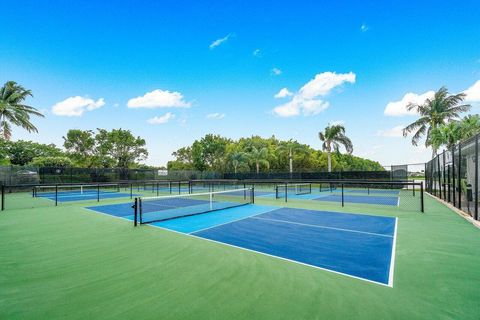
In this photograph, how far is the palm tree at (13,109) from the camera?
31.4 m

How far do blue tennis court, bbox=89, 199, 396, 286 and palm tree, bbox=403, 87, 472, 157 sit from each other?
27.2m

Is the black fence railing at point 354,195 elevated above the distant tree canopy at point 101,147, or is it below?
below

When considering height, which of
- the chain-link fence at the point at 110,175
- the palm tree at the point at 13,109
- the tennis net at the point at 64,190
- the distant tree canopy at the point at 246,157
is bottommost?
the tennis net at the point at 64,190

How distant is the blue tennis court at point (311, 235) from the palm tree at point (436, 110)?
2720 centimetres

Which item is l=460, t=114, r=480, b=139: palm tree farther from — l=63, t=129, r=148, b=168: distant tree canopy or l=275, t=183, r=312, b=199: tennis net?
l=63, t=129, r=148, b=168: distant tree canopy

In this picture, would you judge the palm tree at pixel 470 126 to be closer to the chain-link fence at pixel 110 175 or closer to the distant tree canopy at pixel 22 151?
the chain-link fence at pixel 110 175

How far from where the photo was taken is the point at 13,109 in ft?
104

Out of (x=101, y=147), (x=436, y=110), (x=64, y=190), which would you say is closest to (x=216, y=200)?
(x=64, y=190)

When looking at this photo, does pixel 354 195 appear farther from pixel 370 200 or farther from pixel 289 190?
pixel 289 190

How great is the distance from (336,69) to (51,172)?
3344 cm

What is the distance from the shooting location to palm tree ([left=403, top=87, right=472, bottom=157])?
95.2 ft

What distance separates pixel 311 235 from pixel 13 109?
41307 mm

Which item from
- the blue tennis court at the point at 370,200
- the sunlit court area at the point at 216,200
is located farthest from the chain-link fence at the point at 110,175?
the blue tennis court at the point at 370,200

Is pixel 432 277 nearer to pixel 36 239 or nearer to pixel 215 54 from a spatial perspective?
pixel 36 239
